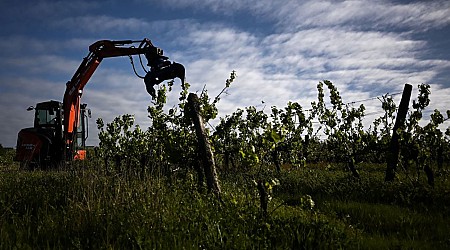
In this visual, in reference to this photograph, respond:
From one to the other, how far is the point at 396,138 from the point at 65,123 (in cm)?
1075

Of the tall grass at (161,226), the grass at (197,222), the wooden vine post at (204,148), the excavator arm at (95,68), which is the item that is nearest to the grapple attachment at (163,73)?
the excavator arm at (95,68)

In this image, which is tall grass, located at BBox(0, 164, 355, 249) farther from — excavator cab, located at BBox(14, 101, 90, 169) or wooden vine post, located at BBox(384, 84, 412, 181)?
excavator cab, located at BBox(14, 101, 90, 169)

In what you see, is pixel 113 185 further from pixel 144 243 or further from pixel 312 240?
pixel 312 240

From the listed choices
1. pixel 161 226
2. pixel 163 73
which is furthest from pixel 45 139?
pixel 161 226

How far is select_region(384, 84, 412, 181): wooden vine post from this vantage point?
26.7ft

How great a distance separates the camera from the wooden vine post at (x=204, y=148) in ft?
18.3

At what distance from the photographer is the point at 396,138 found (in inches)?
328

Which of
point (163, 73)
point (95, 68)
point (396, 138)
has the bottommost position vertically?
point (396, 138)

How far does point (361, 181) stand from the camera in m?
8.05

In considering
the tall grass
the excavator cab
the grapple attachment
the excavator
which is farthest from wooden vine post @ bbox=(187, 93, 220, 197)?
the excavator cab

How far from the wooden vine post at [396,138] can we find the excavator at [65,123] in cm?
676

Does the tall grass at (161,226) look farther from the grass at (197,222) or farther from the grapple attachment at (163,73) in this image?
the grapple attachment at (163,73)

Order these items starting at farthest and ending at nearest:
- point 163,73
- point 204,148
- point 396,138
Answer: point 396,138
point 163,73
point 204,148

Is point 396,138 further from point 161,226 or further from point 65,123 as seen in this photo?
point 65,123
